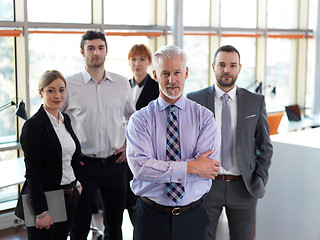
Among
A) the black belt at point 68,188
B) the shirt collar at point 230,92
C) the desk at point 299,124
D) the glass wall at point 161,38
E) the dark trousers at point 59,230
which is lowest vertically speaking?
the dark trousers at point 59,230

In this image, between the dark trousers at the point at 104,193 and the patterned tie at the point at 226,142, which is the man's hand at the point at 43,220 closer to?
the dark trousers at the point at 104,193

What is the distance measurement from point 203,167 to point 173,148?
0.19 metres

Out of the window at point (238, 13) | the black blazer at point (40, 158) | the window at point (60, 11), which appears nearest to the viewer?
the black blazer at point (40, 158)

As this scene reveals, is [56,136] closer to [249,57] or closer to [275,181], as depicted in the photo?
[275,181]

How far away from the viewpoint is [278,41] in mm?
9562

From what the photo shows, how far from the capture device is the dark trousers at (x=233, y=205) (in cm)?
352

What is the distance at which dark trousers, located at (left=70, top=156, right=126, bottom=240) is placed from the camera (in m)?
4.02

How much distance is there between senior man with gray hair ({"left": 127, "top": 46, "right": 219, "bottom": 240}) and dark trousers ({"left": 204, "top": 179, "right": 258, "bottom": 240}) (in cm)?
67

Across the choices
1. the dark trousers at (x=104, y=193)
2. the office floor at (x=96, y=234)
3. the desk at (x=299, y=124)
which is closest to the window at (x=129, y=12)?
the desk at (x=299, y=124)

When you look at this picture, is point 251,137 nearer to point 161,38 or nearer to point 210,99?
point 210,99

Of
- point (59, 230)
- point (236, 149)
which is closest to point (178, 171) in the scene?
point (236, 149)

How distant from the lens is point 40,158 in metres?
3.33

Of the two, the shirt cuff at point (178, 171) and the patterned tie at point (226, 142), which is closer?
the shirt cuff at point (178, 171)

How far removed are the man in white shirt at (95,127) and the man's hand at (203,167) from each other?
4.76ft
